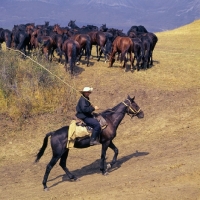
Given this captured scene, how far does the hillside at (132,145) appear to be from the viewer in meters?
11.3

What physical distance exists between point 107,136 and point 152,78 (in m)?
9.11

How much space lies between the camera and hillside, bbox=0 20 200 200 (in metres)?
Result: 11.3

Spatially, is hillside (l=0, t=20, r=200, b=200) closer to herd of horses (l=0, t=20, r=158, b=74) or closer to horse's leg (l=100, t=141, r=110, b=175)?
horse's leg (l=100, t=141, r=110, b=175)

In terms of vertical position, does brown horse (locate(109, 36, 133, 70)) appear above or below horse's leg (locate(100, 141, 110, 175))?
above

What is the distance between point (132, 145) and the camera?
15508 millimetres

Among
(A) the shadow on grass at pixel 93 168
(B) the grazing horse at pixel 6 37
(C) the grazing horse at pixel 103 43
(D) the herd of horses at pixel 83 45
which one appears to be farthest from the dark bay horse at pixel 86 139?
(B) the grazing horse at pixel 6 37

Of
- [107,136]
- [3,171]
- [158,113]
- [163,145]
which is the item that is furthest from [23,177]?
[158,113]

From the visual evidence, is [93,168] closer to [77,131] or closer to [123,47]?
[77,131]

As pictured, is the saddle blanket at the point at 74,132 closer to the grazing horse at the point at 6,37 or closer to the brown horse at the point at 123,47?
the brown horse at the point at 123,47

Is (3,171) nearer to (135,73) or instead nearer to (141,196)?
(141,196)

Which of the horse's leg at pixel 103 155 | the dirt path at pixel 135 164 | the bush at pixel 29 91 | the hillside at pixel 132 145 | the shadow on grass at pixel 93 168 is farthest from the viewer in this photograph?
the bush at pixel 29 91

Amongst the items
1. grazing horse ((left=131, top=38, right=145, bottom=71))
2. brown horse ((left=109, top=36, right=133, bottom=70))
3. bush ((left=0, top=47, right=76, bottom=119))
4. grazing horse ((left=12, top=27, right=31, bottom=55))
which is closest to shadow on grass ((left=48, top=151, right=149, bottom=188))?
bush ((left=0, top=47, right=76, bottom=119))

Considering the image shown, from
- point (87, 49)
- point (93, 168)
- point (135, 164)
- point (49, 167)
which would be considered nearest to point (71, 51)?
point (87, 49)

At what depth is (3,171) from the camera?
14.4 metres
